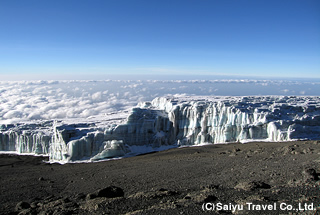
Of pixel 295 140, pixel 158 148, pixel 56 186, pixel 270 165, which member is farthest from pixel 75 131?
pixel 295 140

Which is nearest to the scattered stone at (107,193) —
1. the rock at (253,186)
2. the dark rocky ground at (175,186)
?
the dark rocky ground at (175,186)

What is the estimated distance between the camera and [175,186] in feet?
46.4

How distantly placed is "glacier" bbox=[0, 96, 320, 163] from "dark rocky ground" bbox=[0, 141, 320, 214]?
5321 mm

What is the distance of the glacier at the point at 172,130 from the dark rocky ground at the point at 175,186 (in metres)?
5.32

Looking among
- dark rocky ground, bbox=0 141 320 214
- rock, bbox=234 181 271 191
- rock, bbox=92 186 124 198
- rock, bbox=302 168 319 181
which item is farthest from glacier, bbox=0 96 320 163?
rock, bbox=234 181 271 191

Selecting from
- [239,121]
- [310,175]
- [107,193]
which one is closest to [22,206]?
[107,193]

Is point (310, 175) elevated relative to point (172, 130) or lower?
elevated

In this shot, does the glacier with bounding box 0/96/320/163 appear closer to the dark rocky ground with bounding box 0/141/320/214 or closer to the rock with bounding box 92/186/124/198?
the dark rocky ground with bounding box 0/141/320/214

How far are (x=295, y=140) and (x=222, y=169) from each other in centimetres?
1446

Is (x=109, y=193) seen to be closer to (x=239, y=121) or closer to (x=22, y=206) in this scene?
(x=22, y=206)

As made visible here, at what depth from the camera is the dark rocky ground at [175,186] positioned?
10.2m

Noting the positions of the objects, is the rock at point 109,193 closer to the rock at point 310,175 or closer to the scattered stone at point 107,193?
the scattered stone at point 107,193

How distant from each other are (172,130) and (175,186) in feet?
63.8

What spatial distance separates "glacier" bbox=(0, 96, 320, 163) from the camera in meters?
28.8
